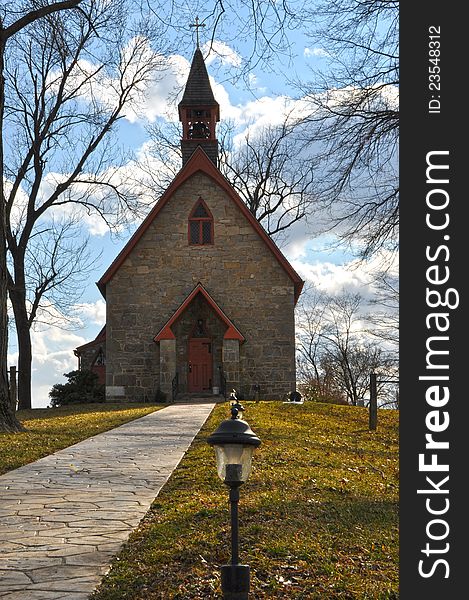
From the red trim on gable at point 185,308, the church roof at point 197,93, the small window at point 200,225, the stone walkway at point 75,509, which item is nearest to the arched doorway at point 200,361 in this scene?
the red trim on gable at point 185,308

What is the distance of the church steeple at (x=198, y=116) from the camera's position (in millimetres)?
30953

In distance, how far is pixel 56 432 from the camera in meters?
16.1

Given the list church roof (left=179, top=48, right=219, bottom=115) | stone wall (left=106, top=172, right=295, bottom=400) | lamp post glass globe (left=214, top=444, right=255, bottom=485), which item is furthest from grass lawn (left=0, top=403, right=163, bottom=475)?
church roof (left=179, top=48, right=219, bottom=115)

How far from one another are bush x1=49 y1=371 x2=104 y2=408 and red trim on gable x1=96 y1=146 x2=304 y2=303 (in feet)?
11.9

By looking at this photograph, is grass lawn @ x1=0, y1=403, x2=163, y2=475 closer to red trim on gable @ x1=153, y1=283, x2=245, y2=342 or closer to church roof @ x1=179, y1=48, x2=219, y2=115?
red trim on gable @ x1=153, y1=283, x2=245, y2=342

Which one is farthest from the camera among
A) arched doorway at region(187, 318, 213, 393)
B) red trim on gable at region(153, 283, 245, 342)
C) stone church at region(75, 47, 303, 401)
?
arched doorway at region(187, 318, 213, 393)

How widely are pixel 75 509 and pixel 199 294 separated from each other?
20.3 meters

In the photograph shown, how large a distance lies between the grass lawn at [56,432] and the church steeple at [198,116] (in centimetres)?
1120

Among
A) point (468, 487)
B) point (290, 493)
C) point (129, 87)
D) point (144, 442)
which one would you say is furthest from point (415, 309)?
point (129, 87)

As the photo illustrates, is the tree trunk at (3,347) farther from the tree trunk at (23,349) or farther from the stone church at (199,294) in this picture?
the tree trunk at (23,349)

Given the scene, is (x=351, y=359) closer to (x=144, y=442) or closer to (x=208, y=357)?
(x=208, y=357)

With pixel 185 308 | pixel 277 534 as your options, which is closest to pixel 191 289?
pixel 185 308

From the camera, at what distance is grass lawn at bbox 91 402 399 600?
563cm

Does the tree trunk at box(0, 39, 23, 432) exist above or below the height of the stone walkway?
above
